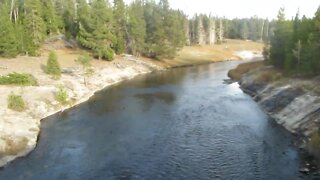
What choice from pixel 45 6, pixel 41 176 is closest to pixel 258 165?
pixel 41 176

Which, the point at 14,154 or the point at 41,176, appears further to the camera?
the point at 14,154

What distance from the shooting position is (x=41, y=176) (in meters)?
33.1

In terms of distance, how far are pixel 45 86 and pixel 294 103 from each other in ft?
134

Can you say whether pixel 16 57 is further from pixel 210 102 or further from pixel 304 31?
pixel 304 31

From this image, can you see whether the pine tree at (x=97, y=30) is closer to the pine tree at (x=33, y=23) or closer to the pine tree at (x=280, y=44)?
the pine tree at (x=33, y=23)

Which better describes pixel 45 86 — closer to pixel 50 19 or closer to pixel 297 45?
pixel 297 45

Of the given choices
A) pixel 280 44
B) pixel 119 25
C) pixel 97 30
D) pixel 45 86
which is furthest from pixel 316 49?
pixel 119 25

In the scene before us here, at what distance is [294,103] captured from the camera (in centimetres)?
4972

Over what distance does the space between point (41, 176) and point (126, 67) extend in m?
67.5

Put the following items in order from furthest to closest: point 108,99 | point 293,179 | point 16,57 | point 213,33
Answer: point 213,33, point 16,57, point 108,99, point 293,179

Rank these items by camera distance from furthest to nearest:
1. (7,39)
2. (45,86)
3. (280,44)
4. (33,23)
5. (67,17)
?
(67,17) < (33,23) < (7,39) < (280,44) < (45,86)

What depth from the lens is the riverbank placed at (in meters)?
41.3

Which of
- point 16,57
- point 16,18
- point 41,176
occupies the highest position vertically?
point 16,18

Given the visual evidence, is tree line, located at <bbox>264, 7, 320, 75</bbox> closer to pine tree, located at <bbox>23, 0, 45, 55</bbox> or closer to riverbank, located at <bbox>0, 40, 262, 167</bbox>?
riverbank, located at <bbox>0, 40, 262, 167</bbox>
